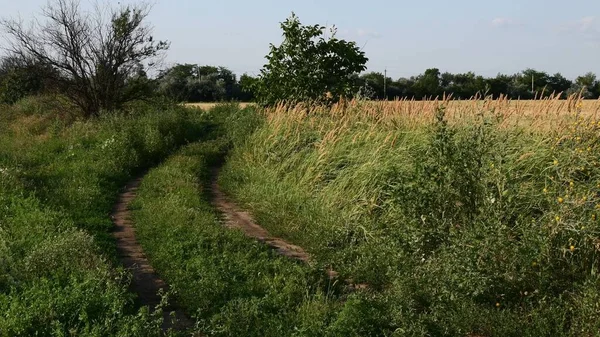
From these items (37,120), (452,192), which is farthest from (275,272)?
(37,120)

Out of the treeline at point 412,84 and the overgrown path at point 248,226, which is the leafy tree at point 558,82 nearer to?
the treeline at point 412,84

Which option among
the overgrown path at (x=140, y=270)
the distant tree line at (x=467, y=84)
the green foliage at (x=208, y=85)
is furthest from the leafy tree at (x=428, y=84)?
the overgrown path at (x=140, y=270)

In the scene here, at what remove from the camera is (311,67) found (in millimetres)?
14992

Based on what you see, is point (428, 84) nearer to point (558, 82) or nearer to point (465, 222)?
point (558, 82)

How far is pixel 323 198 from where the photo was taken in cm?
881

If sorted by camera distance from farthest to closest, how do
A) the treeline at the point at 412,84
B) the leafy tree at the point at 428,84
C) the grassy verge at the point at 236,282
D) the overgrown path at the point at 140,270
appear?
1. the leafy tree at the point at 428,84
2. the treeline at the point at 412,84
3. the overgrown path at the point at 140,270
4. the grassy verge at the point at 236,282

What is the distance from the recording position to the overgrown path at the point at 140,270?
5552mm

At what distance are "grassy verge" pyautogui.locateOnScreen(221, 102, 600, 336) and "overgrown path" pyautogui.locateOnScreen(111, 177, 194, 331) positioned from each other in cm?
168

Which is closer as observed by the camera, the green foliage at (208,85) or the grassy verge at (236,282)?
the grassy verge at (236,282)

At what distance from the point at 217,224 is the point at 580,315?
4.66 metres

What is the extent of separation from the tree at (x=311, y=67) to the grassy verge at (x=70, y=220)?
130 inches

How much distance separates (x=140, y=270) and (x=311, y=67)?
29.9 feet

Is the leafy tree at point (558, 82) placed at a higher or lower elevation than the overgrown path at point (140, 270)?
higher

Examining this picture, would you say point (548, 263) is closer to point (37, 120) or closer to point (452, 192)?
point (452, 192)
